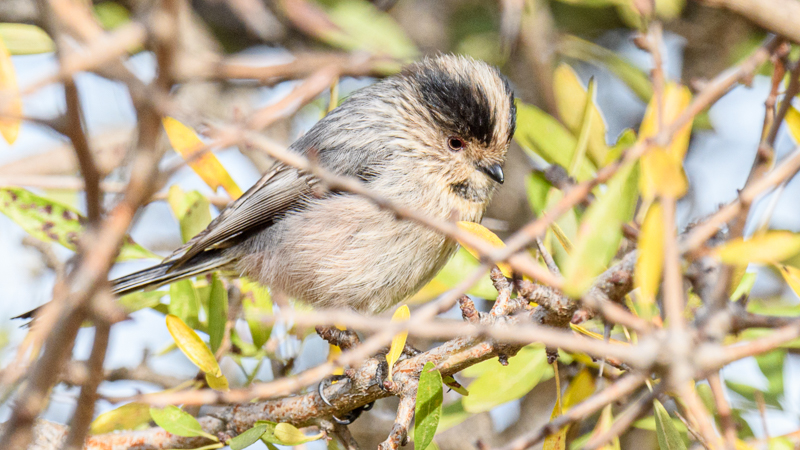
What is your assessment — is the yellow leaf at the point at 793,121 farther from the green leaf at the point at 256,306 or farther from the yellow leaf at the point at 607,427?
the green leaf at the point at 256,306

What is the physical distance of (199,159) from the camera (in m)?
2.14

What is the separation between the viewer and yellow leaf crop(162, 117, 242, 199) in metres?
2.23

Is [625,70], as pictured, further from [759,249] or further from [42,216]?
[42,216]

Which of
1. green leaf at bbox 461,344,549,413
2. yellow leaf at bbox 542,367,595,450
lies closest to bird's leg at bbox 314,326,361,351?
green leaf at bbox 461,344,549,413

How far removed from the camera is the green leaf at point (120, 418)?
2.21 m

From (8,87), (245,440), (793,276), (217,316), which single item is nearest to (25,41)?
(8,87)

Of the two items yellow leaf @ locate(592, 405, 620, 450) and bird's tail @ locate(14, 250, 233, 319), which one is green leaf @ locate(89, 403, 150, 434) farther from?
yellow leaf @ locate(592, 405, 620, 450)

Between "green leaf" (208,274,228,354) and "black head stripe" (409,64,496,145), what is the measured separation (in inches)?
48.9

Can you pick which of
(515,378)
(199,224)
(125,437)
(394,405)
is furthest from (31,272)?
(515,378)

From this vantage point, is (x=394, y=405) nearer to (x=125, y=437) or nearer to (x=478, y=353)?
(x=125, y=437)

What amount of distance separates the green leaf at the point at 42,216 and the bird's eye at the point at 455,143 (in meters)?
1.41

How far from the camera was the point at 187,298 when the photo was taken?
2.38 metres

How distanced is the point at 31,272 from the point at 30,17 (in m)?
1.38

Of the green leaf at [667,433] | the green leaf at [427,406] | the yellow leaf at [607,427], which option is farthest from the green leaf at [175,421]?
the green leaf at [667,433]
